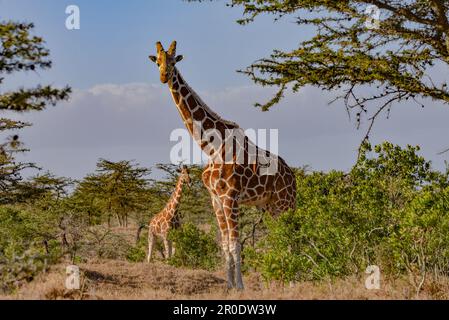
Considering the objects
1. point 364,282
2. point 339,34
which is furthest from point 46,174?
point 364,282

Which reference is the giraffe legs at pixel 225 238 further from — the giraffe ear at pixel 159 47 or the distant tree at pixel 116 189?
the distant tree at pixel 116 189

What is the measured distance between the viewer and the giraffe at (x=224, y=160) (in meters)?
11.8

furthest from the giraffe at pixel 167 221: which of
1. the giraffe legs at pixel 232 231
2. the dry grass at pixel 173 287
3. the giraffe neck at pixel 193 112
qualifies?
the giraffe legs at pixel 232 231

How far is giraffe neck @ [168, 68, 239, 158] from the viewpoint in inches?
478

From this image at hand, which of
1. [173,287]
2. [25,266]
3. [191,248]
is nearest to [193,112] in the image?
[173,287]

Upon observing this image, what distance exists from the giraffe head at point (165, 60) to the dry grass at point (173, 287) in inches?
153

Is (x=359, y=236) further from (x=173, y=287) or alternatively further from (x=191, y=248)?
(x=191, y=248)

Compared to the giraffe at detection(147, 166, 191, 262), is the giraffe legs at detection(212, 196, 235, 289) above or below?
below

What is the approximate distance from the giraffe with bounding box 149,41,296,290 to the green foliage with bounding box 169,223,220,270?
6.86 m

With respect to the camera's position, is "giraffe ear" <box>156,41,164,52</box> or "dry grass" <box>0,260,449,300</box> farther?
"giraffe ear" <box>156,41,164,52</box>

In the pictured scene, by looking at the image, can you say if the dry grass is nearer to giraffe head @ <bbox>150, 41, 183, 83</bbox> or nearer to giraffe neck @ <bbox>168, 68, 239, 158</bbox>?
giraffe neck @ <bbox>168, 68, 239, 158</bbox>

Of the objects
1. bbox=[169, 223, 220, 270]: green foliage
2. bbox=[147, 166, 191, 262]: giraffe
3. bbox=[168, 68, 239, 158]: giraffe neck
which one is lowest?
bbox=[169, 223, 220, 270]: green foliage

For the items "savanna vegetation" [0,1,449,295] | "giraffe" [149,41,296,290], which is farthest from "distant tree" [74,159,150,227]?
"giraffe" [149,41,296,290]
